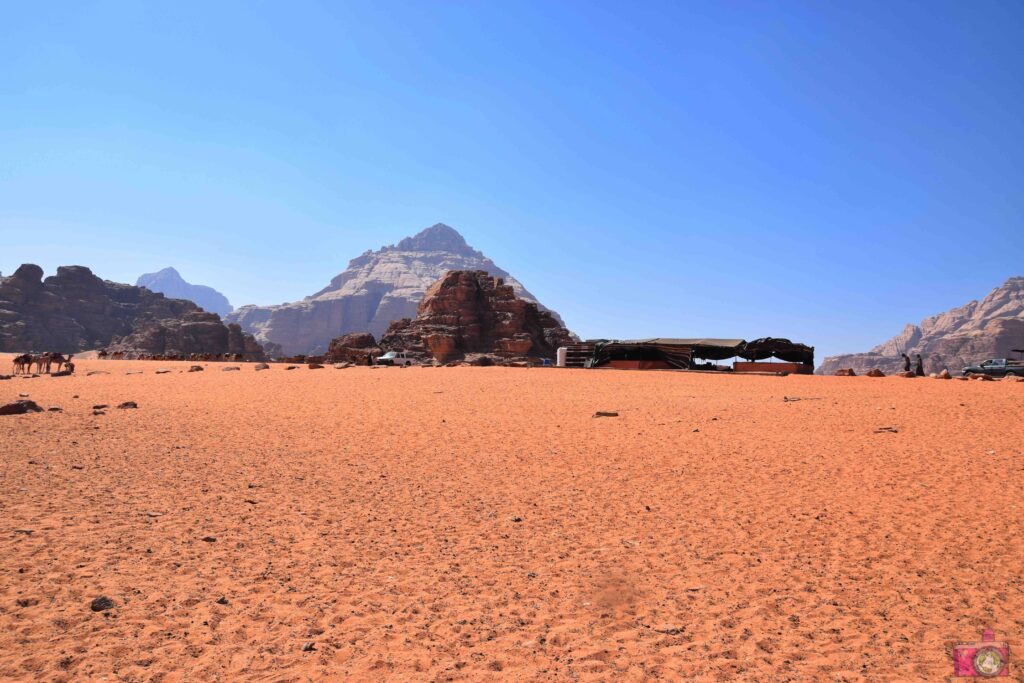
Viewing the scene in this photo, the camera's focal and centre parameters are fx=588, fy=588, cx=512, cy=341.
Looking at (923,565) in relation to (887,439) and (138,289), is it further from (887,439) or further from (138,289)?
(138,289)

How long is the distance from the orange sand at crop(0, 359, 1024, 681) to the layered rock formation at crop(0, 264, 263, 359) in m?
105

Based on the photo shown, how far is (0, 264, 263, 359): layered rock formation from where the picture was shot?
114 meters

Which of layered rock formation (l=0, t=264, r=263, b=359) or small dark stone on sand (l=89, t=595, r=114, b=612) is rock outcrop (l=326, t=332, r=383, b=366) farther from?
small dark stone on sand (l=89, t=595, r=114, b=612)

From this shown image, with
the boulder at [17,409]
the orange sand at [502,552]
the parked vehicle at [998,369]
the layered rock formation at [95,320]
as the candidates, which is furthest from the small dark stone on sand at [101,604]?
the layered rock formation at [95,320]

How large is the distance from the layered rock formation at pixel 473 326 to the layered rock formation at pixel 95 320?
112 ft

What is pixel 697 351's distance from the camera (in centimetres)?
4847

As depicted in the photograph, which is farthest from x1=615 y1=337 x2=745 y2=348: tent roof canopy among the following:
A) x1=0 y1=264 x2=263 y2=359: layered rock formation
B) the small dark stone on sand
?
x1=0 y1=264 x2=263 y2=359: layered rock formation

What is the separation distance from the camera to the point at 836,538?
845 cm

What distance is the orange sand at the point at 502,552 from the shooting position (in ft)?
17.7

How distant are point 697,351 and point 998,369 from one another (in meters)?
19.9

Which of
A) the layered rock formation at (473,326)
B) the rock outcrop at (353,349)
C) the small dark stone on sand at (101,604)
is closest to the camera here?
the small dark stone on sand at (101,604)

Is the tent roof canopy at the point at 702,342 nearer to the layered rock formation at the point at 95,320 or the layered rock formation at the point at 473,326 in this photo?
the layered rock formation at the point at 473,326

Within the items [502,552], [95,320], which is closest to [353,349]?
[502,552]

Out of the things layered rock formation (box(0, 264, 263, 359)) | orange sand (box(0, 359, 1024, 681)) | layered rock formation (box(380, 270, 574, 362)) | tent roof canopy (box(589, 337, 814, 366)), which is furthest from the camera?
layered rock formation (box(0, 264, 263, 359))
